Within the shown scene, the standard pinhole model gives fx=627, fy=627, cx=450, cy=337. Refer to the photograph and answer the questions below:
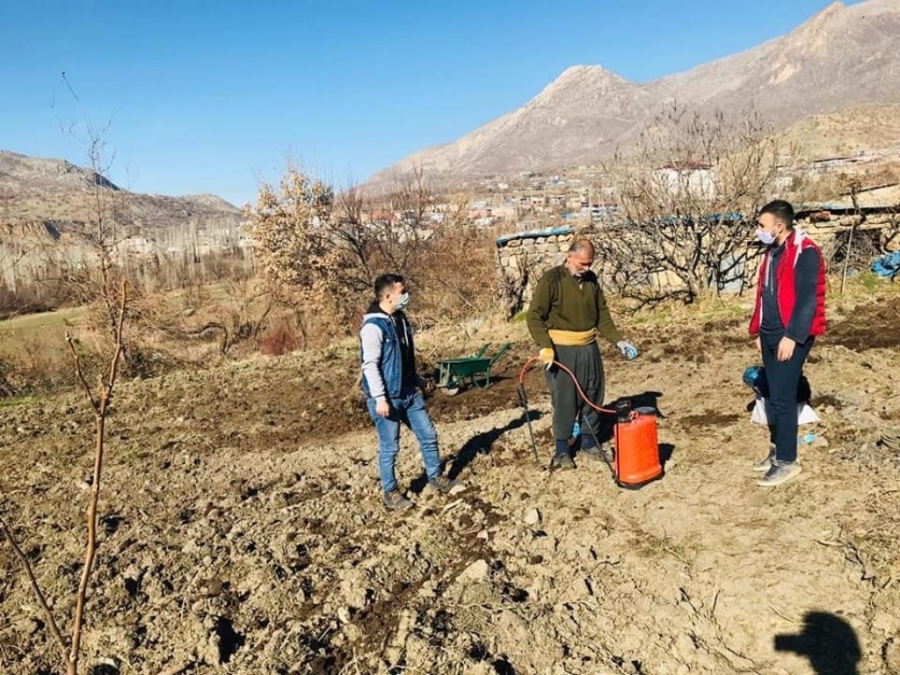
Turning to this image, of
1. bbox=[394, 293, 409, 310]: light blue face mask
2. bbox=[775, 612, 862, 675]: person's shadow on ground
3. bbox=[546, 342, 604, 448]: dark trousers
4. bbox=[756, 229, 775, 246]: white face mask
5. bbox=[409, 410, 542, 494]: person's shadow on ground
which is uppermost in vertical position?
bbox=[756, 229, 775, 246]: white face mask

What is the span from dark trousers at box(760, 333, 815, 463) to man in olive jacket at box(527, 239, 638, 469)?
864 millimetres

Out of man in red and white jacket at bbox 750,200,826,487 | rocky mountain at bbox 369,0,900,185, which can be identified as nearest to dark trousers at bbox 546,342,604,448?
man in red and white jacket at bbox 750,200,826,487

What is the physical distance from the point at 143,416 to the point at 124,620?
16.8 feet

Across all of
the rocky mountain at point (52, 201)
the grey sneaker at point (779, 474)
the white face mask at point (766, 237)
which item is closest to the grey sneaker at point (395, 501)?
the grey sneaker at point (779, 474)

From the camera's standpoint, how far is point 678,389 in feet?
22.9

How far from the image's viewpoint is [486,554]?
13.1ft

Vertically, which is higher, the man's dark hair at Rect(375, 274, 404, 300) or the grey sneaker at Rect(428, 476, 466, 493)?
the man's dark hair at Rect(375, 274, 404, 300)

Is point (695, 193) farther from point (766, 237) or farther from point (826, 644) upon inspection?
point (826, 644)

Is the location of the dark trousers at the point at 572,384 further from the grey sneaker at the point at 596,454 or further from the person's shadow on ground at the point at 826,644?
the person's shadow on ground at the point at 826,644

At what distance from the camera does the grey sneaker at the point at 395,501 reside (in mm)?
4754

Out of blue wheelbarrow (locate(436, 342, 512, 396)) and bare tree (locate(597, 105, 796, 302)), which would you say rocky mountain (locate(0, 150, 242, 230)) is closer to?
bare tree (locate(597, 105, 796, 302))

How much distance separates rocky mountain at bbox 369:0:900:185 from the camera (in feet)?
329

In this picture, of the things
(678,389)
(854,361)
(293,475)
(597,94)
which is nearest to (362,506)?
(293,475)

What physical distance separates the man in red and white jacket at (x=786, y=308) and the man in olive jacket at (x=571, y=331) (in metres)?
0.89
